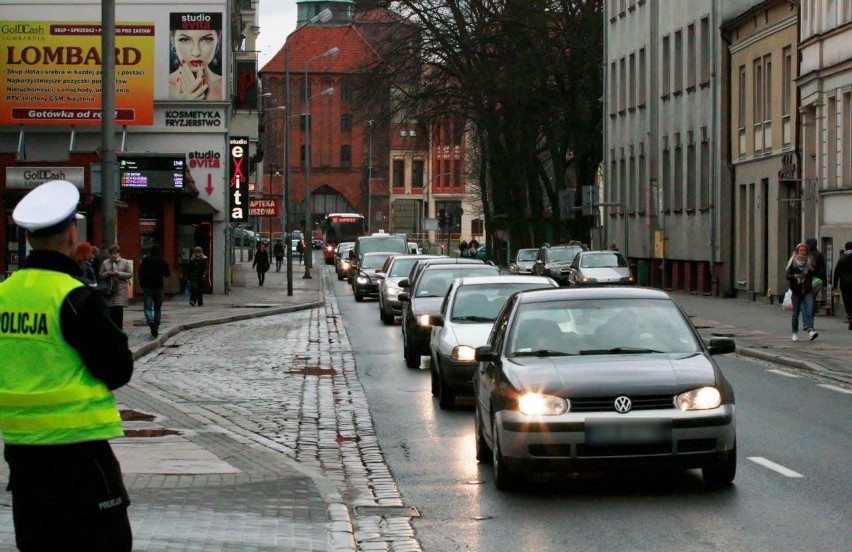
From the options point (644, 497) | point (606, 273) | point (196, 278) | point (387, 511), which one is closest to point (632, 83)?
point (606, 273)

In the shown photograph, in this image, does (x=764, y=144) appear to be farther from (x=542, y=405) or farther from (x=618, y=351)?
(x=542, y=405)

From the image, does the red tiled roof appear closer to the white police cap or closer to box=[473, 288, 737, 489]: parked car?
box=[473, 288, 737, 489]: parked car

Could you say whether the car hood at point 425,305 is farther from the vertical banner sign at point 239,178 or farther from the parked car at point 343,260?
the parked car at point 343,260

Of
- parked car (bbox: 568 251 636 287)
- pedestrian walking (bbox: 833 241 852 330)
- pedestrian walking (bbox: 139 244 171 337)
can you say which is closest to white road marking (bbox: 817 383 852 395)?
pedestrian walking (bbox: 833 241 852 330)

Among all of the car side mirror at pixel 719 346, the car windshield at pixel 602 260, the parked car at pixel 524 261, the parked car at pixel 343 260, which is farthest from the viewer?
the parked car at pixel 343 260

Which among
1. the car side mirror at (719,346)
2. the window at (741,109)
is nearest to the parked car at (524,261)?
the window at (741,109)

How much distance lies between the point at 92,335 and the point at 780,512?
5.56 meters

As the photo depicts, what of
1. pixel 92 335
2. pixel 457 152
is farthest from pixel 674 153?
pixel 457 152

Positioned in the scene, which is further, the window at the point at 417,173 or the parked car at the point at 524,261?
the window at the point at 417,173

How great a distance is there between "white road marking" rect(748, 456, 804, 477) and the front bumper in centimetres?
118

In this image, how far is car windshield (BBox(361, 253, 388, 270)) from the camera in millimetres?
51344

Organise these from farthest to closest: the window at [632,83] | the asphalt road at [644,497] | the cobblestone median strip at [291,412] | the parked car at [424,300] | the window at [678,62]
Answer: the window at [632,83]
the window at [678,62]
the parked car at [424,300]
the cobblestone median strip at [291,412]
the asphalt road at [644,497]

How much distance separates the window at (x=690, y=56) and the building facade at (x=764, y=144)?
15.3 ft

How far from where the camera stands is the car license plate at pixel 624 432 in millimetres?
9906
